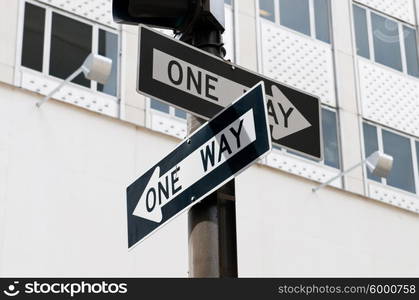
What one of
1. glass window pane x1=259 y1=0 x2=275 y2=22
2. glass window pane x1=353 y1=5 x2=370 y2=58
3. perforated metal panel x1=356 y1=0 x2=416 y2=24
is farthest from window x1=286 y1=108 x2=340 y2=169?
perforated metal panel x1=356 y1=0 x2=416 y2=24

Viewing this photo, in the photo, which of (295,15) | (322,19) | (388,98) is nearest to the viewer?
(295,15)

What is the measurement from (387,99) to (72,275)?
9386mm

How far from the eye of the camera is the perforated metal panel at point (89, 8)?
16.1m

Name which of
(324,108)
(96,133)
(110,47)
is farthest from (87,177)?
(324,108)

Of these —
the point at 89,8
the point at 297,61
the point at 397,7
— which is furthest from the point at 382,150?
the point at 89,8

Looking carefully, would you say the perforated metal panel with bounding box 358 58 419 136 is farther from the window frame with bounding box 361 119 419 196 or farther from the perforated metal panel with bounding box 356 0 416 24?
the perforated metal panel with bounding box 356 0 416 24

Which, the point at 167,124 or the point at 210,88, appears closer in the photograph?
the point at 210,88

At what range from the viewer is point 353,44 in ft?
67.3

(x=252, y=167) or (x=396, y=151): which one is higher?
(x=396, y=151)

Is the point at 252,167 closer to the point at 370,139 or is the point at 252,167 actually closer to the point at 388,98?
the point at 370,139

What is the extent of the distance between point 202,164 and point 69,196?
33.7ft

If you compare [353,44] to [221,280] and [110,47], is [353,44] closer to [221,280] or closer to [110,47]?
[110,47]

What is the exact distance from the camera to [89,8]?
650 inches

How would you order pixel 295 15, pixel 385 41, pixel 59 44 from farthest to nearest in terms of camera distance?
pixel 385 41 → pixel 295 15 → pixel 59 44
